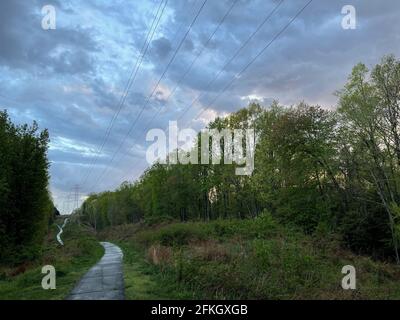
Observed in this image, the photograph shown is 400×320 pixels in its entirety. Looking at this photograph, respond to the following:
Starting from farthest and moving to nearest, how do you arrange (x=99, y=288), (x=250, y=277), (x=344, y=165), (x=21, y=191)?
(x=344, y=165) < (x=21, y=191) < (x=99, y=288) < (x=250, y=277)

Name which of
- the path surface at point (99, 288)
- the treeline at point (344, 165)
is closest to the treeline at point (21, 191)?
the path surface at point (99, 288)

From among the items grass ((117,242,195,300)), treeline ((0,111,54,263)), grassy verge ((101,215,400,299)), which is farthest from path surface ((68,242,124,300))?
treeline ((0,111,54,263))

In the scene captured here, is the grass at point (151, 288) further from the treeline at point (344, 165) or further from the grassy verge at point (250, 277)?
the treeline at point (344, 165)

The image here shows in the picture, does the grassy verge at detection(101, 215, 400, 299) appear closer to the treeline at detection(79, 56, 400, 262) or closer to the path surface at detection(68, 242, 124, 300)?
the path surface at detection(68, 242, 124, 300)

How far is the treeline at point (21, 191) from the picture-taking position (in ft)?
98.6

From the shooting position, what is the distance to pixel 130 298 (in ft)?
39.4

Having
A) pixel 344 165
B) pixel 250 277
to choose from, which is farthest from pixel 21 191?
pixel 344 165

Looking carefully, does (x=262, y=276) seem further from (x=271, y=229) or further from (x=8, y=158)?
(x=8, y=158)

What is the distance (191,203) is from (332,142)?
34579 millimetres

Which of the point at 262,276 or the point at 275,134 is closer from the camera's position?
the point at 262,276

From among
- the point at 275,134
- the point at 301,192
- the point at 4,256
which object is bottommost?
the point at 4,256

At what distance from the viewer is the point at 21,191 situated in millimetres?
32844

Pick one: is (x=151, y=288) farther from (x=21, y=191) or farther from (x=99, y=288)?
(x=21, y=191)
